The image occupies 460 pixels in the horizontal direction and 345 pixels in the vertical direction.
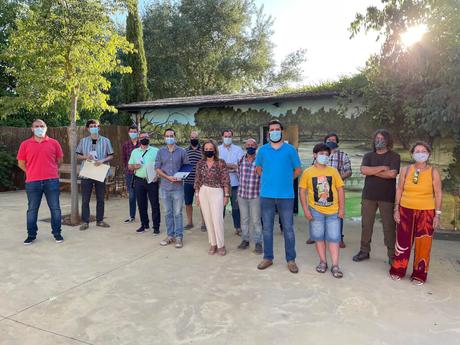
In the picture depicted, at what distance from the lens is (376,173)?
4.50 meters

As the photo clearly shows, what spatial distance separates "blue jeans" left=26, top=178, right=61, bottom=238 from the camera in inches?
218

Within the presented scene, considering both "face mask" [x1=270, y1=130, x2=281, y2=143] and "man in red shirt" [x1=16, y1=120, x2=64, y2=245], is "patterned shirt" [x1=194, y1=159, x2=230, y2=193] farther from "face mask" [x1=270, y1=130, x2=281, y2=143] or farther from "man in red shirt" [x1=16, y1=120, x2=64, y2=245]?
"man in red shirt" [x1=16, y1=120, x2=64, y2=245]

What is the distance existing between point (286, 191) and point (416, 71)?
3.11 metres

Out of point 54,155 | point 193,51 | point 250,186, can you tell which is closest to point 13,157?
point 54,155

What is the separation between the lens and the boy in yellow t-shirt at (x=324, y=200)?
4.28 metres

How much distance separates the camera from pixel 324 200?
427cm

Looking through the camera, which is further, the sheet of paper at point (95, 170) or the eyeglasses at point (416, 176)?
the sheet of paper at point (95, 170)

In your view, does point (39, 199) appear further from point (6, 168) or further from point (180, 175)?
point (6, 168)

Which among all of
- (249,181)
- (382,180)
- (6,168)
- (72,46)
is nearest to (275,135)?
(249,181)

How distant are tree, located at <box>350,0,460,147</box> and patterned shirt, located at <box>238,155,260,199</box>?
267 centimetres

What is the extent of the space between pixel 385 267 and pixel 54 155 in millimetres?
5131

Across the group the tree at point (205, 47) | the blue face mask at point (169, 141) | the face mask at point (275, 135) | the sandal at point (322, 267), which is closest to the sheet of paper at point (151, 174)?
the blue face mask at point (169, 141)

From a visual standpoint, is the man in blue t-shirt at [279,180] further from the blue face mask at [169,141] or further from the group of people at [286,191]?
the blue face mask at [169,141]

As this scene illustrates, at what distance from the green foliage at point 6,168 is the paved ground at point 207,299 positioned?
22.7ft
